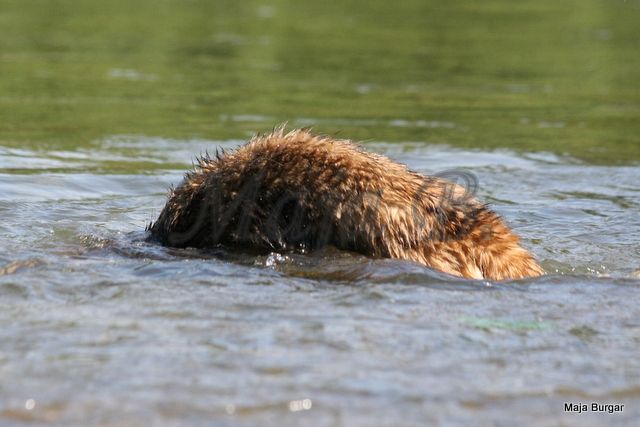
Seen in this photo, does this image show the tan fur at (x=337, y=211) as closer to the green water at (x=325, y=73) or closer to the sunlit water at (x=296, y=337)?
the sunlit water at (x=296, y=337)

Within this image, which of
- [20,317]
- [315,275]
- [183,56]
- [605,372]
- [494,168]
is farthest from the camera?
[183,56]

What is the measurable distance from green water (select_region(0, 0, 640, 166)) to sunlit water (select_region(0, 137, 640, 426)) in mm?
3733

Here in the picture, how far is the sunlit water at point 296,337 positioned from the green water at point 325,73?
373cm

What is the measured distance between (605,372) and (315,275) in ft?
4.85

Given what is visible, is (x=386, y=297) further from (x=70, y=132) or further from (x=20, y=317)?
(x=70, y=132)

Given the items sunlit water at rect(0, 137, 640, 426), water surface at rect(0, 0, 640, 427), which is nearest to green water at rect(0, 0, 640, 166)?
water surface at rect(0, 0, 640, 427)

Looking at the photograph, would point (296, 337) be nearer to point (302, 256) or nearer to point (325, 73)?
point (302, 256)

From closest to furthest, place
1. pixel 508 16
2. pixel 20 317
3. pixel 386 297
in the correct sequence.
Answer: pixel 20 317 < pixel 386 297 < pixel 508 16

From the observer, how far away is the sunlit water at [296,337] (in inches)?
135

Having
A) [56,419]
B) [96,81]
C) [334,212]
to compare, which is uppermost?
[96,81]

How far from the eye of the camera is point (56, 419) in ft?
10.9

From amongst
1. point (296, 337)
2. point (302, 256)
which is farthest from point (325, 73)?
point (296, 337)

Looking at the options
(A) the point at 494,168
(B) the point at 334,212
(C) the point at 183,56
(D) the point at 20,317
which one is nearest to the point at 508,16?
(C) the point at 183,56

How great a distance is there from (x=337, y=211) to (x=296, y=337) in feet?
3.77
